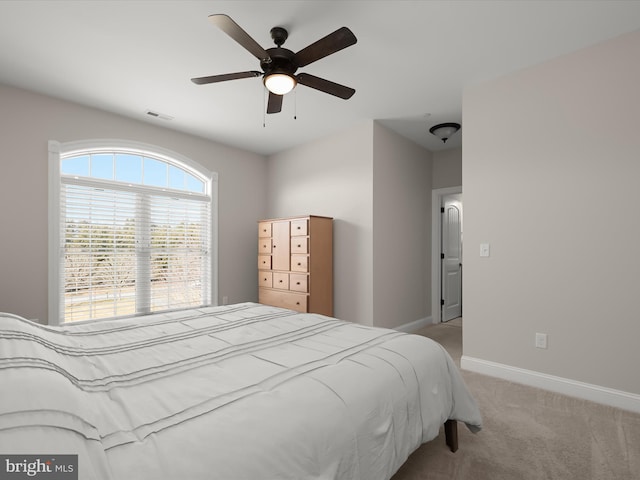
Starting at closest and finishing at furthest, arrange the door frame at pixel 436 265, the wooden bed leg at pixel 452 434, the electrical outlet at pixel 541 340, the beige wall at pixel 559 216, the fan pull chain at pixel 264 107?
the wooden bed leg at pixel 452 434
the beige wall at pixel 559 216
the electrical outlet at pixel 541 340
the fan pull chain at pixel 264 107
the door frame at pixel 436 265

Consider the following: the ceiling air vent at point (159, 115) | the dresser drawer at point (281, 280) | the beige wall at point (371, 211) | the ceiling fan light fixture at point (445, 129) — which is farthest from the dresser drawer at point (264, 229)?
the ceiling fan light fixture at point (445, 129)

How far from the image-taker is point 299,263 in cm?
414

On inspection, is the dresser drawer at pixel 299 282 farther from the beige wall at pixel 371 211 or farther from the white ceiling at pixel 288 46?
the white ceiling at pixel 288 46

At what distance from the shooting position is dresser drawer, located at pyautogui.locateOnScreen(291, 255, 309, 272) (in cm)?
406

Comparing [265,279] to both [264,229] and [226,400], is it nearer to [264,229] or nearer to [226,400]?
[264,229]

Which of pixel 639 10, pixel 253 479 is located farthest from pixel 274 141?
pixel 253 479

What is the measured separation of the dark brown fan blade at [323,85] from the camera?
2293 mm

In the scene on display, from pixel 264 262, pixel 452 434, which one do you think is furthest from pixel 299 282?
pixel 452 434

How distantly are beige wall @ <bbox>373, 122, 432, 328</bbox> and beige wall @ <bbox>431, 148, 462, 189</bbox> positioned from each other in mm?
128

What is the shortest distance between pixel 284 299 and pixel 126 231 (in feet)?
6.94

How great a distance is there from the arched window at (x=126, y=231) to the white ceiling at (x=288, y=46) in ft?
2.16

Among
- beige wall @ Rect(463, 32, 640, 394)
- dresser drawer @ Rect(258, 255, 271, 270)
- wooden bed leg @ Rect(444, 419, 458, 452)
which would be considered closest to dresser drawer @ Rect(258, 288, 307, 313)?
dresser drawer @ Rect(258, 255, 271, 270)

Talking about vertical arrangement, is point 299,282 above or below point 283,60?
below

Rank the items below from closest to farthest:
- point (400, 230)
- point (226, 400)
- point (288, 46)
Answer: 1. point (226, 400)
2. point (288, 46)
3. point (400, 230)
